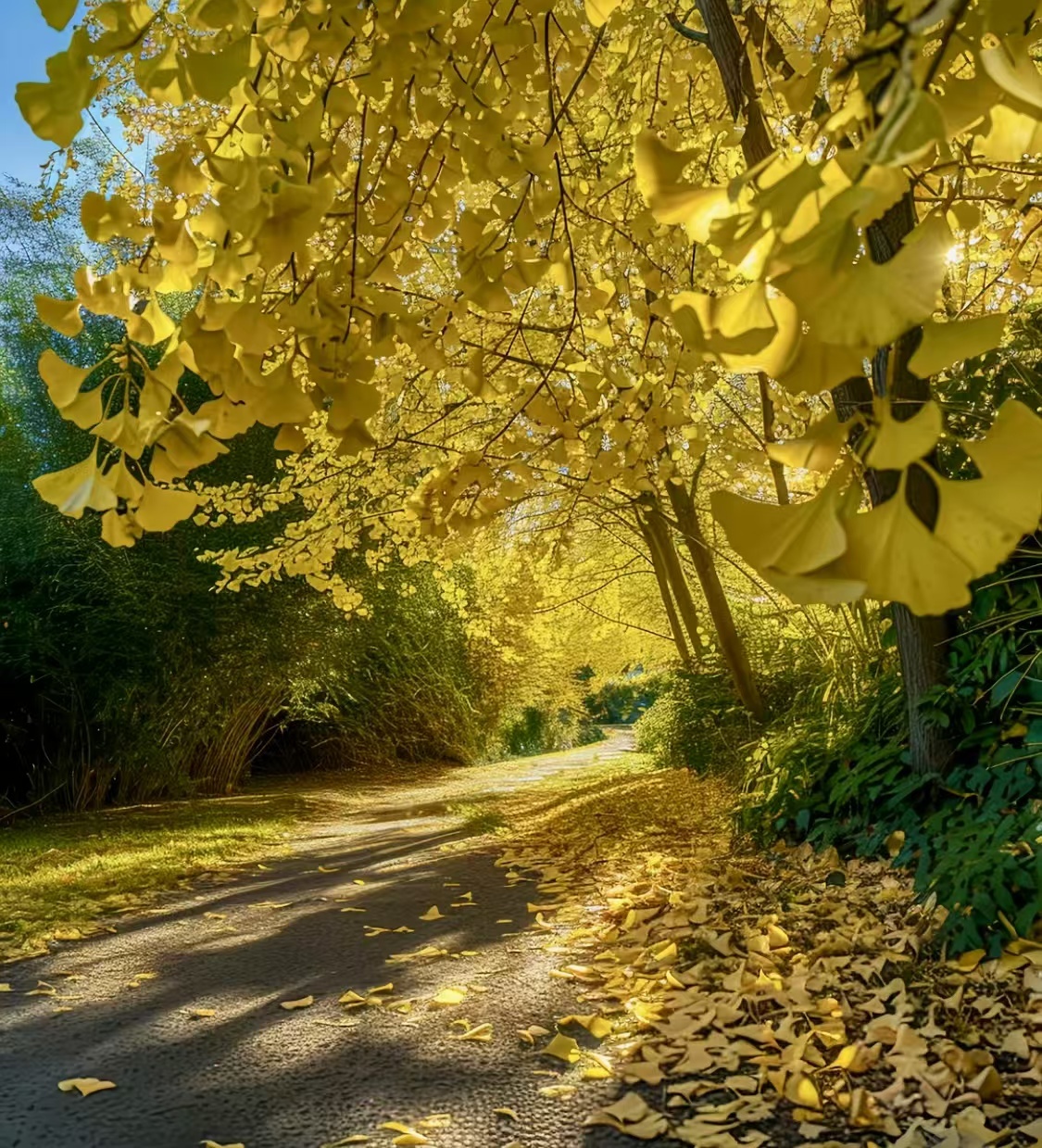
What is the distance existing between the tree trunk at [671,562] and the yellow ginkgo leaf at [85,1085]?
14.5 feet

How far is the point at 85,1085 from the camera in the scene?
2.05m

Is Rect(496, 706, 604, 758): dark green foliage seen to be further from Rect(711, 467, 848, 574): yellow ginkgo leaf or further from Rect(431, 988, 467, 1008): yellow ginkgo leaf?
Rect(711, 467, 848, 574): yellow ginkgo leaf

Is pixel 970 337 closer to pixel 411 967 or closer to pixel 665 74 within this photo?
pixel 411 967

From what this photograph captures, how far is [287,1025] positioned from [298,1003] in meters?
0.15

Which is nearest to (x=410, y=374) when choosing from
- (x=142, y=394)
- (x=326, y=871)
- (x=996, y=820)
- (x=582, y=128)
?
(x=582, y=128)

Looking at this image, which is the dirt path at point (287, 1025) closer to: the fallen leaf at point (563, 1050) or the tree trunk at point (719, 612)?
the fallen leaf at point (563, 1050)

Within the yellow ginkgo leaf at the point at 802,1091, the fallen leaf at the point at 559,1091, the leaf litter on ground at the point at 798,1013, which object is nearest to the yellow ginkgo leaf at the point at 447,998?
the leaf litter on ground at the point at 798,1013

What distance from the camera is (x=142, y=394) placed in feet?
2.13

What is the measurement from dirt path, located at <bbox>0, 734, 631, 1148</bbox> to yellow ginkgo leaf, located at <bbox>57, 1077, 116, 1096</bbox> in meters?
0.02

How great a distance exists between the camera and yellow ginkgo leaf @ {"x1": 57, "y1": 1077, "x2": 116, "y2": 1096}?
79.9 inches

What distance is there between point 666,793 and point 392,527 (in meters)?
2.71

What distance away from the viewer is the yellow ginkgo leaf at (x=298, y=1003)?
2.48 m

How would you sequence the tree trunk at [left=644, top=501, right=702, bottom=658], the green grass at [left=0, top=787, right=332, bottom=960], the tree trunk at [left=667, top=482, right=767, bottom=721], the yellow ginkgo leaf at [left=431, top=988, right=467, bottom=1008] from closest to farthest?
the yellow ginkgo leaf at [left=431, top=988, right=467, bottom=1008] → the green grass at [left=0, top=787, right=332, bottom=960] → the tree trunk at [left=667, top=482, right=767, bottom=721] → the tree trunk at [left=644, top=501, right=702, bottom=658]

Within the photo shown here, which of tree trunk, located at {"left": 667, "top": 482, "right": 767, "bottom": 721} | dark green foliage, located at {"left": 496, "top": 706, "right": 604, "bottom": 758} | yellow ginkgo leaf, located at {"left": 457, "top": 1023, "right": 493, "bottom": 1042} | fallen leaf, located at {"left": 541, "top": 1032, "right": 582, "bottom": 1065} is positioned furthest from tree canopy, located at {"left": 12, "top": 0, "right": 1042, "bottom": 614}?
dark green foliage, located at {"left": 496, "top": 706, "right": 604, "bottom": 758}
